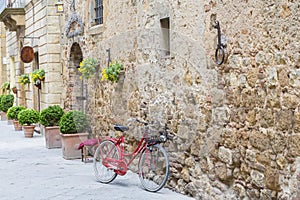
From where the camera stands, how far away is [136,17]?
7.84 meters

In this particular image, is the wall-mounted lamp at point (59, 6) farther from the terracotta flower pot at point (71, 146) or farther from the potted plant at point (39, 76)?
the terracotta flower pot at point (71, 146)

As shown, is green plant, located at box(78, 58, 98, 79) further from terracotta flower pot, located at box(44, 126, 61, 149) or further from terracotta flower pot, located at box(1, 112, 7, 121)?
terracotta flower pot, located at box(1, 112, 7, 121)

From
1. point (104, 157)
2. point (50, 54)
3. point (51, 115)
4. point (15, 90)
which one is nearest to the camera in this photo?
point (104, 157)

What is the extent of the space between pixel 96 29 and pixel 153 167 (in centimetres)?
371

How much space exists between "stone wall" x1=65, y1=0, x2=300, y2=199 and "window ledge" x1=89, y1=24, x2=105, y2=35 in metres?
1.14

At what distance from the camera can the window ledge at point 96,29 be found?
31.1 ft

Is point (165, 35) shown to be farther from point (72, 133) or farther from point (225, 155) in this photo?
point (72, 133)

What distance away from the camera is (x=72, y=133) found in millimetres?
10180

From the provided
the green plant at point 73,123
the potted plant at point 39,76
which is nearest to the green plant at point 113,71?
the green plant at point 73,123

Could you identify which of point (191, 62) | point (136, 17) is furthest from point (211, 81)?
point (136, 17)

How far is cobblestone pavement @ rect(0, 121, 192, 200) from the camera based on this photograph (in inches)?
267

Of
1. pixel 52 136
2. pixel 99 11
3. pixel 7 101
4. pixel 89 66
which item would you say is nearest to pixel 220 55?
pixel 89 66

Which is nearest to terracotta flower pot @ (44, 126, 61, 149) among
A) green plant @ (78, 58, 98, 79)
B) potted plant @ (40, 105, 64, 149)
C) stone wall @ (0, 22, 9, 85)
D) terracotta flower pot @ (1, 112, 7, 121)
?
potted plant @ (40, 105, 64, 149)

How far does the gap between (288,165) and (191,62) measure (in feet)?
6.78
